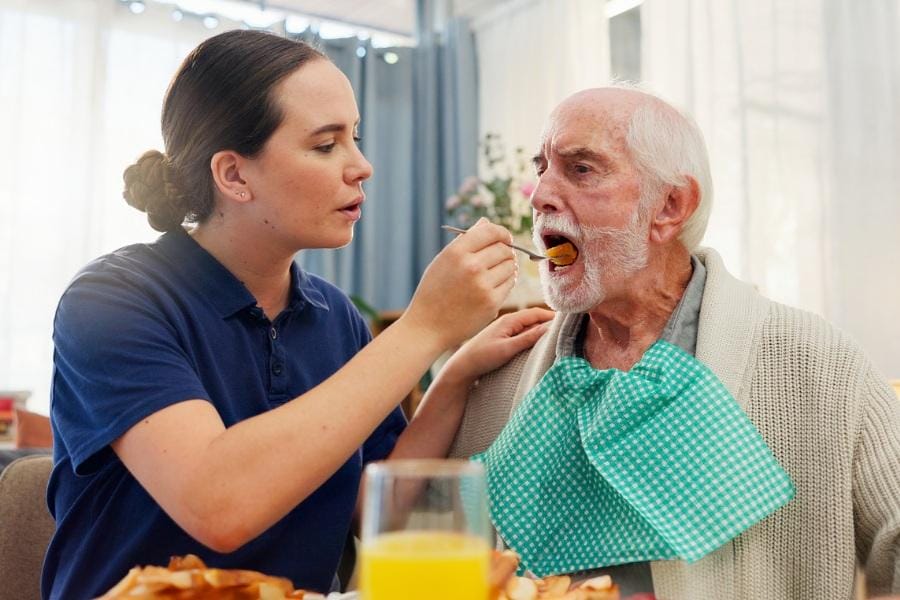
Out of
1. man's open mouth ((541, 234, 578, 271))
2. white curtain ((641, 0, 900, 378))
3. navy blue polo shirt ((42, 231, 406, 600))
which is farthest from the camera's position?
white curtain ((641, 0, 900, 378))

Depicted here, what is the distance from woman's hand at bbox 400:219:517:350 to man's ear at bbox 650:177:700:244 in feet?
1.14

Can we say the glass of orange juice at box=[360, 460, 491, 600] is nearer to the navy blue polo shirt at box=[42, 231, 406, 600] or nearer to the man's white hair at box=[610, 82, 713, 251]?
the navy blue polo shirt at box=[42, 231, 406, 600]

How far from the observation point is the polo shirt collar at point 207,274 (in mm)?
1287

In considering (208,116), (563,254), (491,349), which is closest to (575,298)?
(563,254)

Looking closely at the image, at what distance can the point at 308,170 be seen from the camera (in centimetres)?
128

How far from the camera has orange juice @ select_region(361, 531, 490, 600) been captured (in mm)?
518

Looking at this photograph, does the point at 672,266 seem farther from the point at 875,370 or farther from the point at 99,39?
the point at 99,39

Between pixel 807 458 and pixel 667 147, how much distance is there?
0.51m

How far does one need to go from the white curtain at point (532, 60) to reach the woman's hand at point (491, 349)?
246cm

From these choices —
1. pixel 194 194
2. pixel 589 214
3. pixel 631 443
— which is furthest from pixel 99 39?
pixel 631 443

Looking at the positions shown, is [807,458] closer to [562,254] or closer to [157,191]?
[562,254]

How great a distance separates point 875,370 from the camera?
1.19 m

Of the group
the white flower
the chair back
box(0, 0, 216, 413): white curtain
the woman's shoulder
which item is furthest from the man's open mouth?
box(0, 0, 216, 413): white curtain

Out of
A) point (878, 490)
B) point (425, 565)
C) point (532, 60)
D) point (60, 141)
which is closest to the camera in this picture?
point (425, 565)
